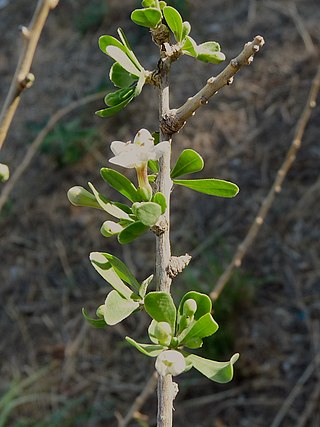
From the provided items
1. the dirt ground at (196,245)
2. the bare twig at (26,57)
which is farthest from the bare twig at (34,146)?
the dirt ground at (196,245)

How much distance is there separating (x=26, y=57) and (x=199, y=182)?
16 centimetres

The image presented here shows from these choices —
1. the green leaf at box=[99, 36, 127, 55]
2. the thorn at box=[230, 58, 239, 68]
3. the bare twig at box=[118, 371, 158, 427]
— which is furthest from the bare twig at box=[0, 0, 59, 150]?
the bare twig at box=[118, 371, 158, 427]

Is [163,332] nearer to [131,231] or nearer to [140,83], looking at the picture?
[131,231]

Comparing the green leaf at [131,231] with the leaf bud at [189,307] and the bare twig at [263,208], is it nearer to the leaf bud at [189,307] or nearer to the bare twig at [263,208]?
the leaf bud at [189,307]

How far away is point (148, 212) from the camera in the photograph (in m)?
0.46

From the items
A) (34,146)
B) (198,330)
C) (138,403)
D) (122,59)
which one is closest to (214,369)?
(198,330)

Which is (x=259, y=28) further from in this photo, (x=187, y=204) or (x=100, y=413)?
(x=100, y=413)

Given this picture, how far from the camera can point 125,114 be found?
3299 millimetres

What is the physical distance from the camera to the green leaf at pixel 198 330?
475mm

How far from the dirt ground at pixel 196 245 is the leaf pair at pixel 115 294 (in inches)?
66.0

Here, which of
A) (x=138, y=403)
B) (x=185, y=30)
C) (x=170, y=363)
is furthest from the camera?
(x=138, y=403)

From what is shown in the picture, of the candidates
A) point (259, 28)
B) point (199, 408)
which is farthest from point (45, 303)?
point (259, 28)

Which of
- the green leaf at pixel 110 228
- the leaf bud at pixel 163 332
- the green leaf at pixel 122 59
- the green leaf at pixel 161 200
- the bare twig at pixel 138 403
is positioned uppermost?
→ the green leaf at pixel 122 59

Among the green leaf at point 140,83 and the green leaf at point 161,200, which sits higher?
the green leaf at point 140,83
